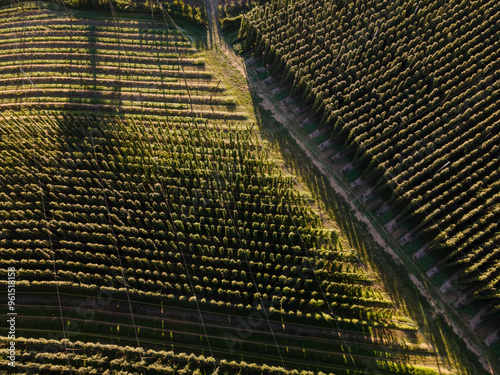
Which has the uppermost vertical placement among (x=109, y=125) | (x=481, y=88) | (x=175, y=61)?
(x=481, y=88)

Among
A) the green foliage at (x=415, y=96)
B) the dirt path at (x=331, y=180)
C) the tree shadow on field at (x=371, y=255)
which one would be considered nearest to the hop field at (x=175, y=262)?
the tree shadow on field at (x=371, y=255)

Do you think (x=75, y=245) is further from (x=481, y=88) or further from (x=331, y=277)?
(x=481, y=88)

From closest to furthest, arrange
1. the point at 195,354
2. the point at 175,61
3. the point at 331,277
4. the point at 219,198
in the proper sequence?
the point at 195,354
the point at 331,277
the point at 219,198
the point at 175,61

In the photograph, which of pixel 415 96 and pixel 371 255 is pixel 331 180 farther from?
pixel 415 96

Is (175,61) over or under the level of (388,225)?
over

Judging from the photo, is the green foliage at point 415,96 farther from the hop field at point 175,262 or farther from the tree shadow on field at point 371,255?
the hop field at point 175,262

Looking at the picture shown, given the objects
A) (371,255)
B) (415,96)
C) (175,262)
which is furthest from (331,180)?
(175,262)

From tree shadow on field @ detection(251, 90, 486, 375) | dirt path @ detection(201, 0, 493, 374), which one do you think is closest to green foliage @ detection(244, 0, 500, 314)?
dirt path @ detection(201, 0, 493, 374)

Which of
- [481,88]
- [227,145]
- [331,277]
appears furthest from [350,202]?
[481,88]
